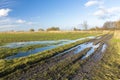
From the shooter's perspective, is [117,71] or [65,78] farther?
[117,71]

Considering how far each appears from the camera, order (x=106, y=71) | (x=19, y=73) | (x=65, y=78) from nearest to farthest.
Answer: (x=65, y=78)
(x=19, y=73)
(x=106, y=71)

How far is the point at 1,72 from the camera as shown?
45.4 ft

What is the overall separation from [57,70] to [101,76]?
144 inches

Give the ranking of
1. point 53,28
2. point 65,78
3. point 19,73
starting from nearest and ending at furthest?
point 65,78 → point 19,73 → point 53,28

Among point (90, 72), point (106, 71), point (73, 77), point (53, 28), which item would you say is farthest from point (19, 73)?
point (53, 28)

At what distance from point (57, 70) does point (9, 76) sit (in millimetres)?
3950

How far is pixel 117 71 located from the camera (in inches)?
575

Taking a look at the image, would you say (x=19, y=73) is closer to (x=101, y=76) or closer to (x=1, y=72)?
(x=1, y=72)

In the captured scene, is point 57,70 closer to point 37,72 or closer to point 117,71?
point 37,72

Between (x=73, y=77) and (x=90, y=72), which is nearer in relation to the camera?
(x=73, y=77)

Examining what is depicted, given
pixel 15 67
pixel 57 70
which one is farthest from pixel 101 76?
pixel 15 67

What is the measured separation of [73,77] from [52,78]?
1533 mm

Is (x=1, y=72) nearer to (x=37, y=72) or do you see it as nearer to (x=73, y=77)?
(x=37, y=72)

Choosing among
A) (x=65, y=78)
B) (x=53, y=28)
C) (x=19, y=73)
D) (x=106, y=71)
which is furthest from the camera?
(x=53, y=28)
